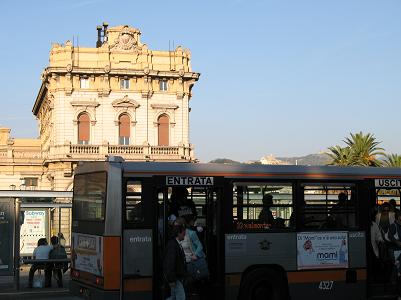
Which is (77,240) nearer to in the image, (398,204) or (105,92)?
(398,204)

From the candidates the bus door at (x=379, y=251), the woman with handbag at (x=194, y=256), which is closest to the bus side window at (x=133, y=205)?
the woman with handbag at (x=194, y=256)

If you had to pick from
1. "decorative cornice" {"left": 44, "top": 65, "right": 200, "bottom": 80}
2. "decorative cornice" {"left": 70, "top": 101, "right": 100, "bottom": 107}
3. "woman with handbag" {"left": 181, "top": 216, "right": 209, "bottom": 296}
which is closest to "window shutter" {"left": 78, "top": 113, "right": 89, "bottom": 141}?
"decorative cornice" {"left": 70, "top": 101, "right": 100, "bottom": 107}

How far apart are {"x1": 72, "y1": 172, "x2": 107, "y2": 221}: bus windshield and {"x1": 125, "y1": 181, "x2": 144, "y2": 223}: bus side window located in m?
0.42

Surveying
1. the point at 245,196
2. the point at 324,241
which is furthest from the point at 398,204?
the point at 245,196

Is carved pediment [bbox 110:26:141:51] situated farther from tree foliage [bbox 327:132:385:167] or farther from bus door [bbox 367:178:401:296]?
bus door [bbox 367:178:401:296]

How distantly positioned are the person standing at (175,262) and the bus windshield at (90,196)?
194 centimetres

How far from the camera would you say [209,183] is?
13.8 m

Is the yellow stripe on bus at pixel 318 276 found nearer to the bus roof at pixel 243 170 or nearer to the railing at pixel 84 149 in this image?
the bus roof at pixel 243 170

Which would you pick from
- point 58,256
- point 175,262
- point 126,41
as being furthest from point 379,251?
point 126,41

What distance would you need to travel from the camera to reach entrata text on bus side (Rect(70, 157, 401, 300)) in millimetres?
12938

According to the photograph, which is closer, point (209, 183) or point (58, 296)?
point (209, 183)

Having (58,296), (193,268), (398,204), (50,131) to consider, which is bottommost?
(58,296)

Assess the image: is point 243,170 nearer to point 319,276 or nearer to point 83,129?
point 319,276

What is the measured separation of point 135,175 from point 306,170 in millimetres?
3451
